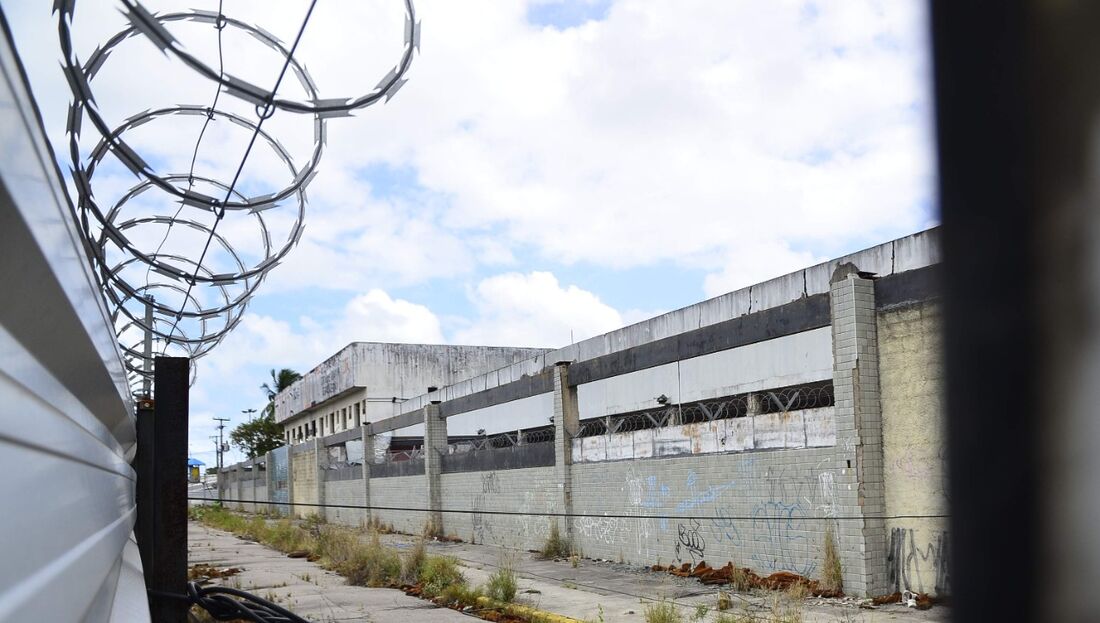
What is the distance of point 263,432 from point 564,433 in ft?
179

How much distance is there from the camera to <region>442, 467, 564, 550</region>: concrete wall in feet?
60.3

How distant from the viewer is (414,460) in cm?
2548

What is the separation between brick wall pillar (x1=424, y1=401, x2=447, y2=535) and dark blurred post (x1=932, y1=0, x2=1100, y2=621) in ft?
77.6

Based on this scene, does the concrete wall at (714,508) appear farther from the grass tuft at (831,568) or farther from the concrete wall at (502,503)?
Answer: the concrete wall at (502,503)

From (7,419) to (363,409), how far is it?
40.4 meters

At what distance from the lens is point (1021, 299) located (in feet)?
1.34

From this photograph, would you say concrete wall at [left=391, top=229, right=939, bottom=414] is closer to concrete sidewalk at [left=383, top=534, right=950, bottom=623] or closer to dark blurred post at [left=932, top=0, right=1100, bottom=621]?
concrete sidewalk at [left=383, top=534, right=950, bottom=623]

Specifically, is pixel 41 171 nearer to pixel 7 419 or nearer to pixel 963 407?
pixel 7 419

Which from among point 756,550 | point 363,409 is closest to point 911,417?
point 756,550

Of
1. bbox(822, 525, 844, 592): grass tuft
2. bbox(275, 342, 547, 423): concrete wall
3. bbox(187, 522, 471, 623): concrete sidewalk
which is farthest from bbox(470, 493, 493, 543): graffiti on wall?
bbox(275, 342, 547, 423): concrete wall

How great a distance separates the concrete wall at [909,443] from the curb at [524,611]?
360cm

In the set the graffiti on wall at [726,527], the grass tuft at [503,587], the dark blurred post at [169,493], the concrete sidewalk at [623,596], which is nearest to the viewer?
the dark blurred post at [169,493]

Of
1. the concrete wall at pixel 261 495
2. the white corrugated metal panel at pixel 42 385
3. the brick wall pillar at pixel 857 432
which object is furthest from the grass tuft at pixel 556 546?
the concrete wall at pixel 261 495

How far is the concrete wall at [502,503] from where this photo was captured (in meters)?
18.4
